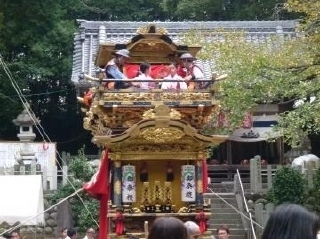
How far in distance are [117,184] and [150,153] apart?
0.59m

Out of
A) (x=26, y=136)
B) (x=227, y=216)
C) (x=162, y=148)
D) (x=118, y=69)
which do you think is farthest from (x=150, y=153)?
(x=26, y=136)

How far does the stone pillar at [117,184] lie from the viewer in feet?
34.3

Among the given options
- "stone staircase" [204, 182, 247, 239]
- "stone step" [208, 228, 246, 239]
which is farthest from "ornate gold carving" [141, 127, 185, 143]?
"stone step" [208, 228, 246, 239]

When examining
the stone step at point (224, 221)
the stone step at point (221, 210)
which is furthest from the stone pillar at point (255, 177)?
the stone step at point (224, 221)

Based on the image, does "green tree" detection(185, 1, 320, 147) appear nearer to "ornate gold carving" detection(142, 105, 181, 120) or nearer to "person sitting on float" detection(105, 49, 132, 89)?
"person sitting on float" detection(105, 49, 132, 89)

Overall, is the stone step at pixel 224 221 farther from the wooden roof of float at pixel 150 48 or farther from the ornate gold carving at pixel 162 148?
the ornate gold carving at pixel 162 148

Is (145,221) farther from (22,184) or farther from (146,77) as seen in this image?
(22,184)

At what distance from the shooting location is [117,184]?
10477 mm

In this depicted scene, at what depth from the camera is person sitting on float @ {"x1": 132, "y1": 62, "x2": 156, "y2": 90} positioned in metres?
10.6

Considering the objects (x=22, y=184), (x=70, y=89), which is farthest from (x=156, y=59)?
(x=70, y=89)

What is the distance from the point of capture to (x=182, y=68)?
1120 centimetres

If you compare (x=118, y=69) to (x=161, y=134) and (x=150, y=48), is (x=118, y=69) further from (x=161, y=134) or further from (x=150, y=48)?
(x=161, y=134)

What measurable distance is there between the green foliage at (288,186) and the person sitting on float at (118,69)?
7119 millimetres

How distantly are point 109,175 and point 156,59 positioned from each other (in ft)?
5.97
